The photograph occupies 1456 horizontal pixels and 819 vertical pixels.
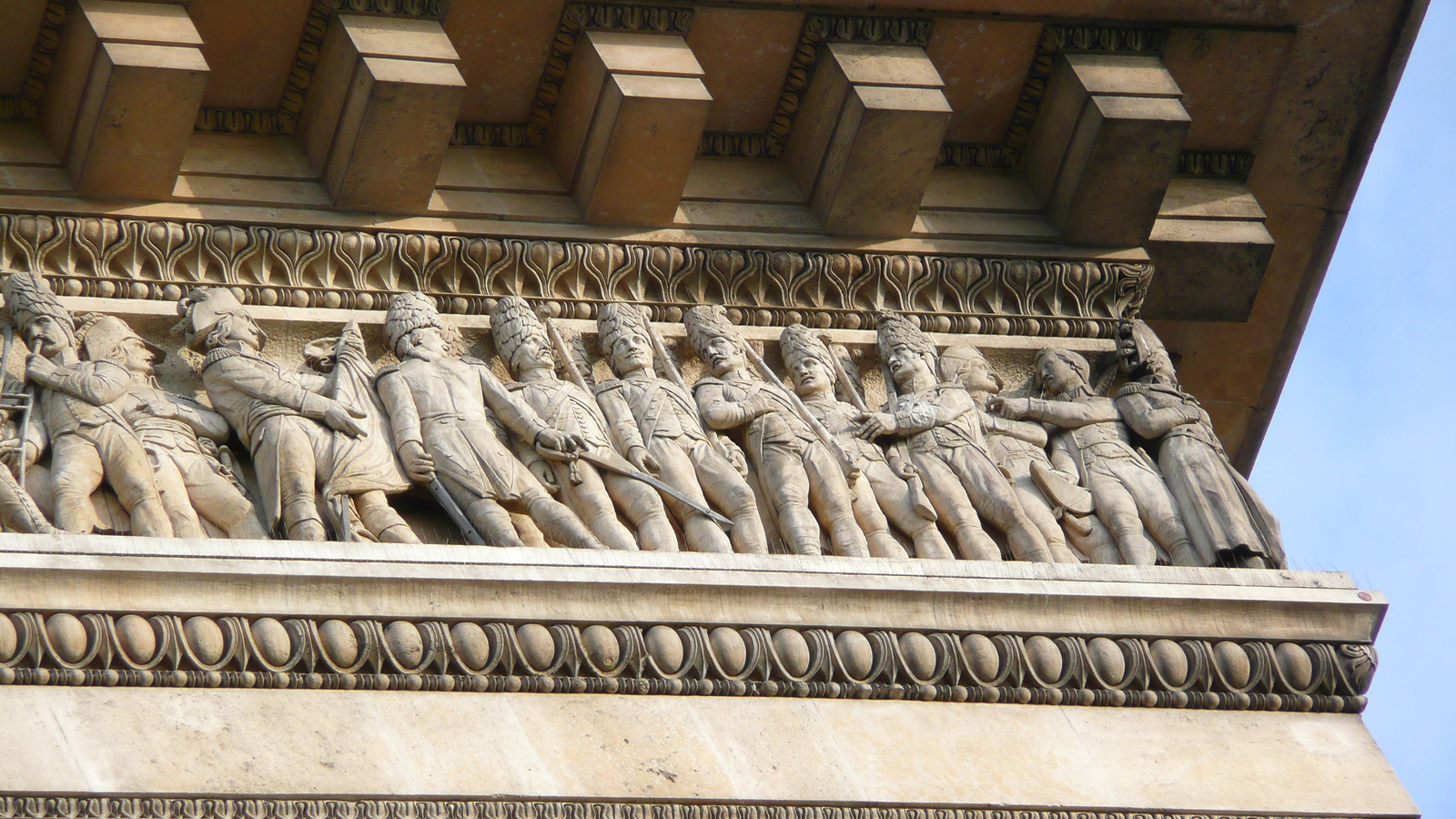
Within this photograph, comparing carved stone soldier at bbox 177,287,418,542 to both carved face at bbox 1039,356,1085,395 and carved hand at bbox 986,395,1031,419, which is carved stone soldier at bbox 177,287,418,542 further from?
carved face at bbox 1039,356,1085,395

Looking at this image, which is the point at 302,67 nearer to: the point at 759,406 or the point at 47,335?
the point at 47,335

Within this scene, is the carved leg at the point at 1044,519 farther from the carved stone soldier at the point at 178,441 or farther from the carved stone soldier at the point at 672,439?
the carved stone soldier at the point at 178,441

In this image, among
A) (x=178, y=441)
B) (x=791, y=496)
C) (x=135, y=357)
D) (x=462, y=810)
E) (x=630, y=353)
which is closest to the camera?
(x=462, y=810)

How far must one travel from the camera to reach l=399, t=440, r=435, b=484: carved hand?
9367mm

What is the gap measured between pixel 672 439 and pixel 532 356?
0.67 m

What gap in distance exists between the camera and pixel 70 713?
8.13 m

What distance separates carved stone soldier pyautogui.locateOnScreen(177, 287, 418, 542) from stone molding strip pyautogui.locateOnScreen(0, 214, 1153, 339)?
1.10 feet

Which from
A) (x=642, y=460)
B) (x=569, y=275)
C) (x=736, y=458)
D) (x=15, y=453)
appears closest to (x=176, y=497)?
(x=15, y=453)

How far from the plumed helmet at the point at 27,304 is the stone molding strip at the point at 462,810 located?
2.38m

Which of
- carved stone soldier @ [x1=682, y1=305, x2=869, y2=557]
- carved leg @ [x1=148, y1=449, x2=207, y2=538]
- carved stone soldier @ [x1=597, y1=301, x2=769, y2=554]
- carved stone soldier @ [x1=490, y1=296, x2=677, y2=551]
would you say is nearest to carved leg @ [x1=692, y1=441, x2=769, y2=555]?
carved stone soldier @ [x1=597, y1=301, x2=769, y2=554]

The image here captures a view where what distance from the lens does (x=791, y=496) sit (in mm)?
9648

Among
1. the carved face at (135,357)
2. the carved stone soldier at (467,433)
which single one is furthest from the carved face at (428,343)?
the carved face at (135,357)

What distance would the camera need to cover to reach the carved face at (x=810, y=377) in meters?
10.4

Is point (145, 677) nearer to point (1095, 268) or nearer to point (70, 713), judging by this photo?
point (70, 713)
